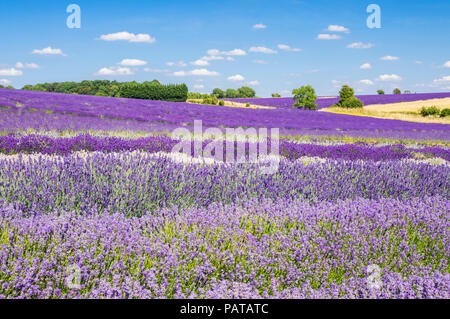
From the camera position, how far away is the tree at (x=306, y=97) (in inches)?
1724

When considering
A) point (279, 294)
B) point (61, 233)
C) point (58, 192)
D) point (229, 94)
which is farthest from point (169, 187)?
point (229, 94)

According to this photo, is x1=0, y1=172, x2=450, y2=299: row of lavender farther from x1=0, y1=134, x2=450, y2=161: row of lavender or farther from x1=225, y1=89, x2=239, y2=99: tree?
x1=225, y1=89, x2=239, y2=99: tree

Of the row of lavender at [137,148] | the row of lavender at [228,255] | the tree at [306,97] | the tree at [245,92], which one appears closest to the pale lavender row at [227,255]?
the row of lavender at [228,255]

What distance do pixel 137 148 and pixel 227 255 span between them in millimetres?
4702

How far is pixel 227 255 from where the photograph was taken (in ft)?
6.86

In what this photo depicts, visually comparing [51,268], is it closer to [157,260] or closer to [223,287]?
[157,260]

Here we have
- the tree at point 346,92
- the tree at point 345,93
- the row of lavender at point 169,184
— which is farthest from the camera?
the tree at point 346,92

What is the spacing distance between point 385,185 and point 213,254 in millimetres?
2886

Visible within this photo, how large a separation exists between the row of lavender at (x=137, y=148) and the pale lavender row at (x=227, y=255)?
9.95 ft

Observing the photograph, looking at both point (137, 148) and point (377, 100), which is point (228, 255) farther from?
point (377, 100)

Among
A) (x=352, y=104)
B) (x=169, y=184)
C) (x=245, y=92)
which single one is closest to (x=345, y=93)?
(x=352, y=104)

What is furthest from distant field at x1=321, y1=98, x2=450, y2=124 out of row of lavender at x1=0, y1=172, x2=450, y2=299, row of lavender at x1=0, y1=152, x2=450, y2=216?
row of lavender at x1=0, y1=172, x2=450, y2=299

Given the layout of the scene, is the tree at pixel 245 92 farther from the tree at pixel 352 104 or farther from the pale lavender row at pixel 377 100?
the tree at pixel 352 104

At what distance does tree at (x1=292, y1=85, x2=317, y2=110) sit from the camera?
43.8 metres
